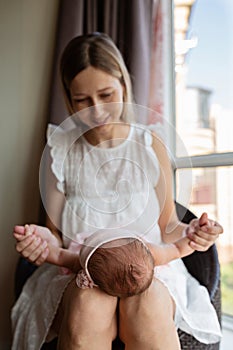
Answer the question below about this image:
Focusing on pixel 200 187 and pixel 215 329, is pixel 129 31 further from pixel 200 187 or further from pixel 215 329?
pixel 215 329

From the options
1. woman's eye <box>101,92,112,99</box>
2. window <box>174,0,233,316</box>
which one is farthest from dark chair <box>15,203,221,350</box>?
window <box>174,0,233,316</box>

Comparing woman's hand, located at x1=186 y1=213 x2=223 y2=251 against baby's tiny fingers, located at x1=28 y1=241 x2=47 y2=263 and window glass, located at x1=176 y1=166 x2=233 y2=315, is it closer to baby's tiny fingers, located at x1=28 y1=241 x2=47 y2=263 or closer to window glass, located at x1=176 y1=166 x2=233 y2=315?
baby's tiny fingers, located at x1=28 y1=241 x2=47 y2=263

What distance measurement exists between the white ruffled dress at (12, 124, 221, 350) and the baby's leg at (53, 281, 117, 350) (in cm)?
15

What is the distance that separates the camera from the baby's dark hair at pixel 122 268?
2.98 feet

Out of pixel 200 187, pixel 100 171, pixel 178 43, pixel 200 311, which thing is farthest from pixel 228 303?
pixel 178 43

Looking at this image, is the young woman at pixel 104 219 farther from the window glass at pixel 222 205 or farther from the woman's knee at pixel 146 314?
the window glass at pixel 222 205

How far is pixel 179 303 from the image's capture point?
1073 millimetres

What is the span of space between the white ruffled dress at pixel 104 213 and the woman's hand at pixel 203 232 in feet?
0.34

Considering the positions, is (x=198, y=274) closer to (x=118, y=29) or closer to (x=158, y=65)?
(x=158, y=65)

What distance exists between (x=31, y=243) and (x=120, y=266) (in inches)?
11.2

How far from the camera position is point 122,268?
0.90 meters

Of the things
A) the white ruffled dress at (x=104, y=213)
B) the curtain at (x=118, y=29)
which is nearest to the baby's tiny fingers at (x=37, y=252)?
the white ruffled dress at (x=104, y=213)

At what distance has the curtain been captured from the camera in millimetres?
1651

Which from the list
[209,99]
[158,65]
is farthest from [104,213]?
[209,99]
